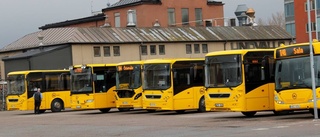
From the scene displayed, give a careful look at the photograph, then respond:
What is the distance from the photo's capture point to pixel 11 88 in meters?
46.2

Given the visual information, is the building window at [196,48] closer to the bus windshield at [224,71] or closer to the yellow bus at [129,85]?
the yellow bus at [129,85]

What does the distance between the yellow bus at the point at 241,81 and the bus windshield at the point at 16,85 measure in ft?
64.6

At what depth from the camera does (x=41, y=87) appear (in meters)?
46.1

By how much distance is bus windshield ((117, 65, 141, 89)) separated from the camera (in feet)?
124

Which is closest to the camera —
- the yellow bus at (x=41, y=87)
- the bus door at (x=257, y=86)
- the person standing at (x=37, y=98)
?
the bus door at (x=257, y=86)

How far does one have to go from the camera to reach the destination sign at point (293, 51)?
2540 cm

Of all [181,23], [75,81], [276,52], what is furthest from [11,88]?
[181,23]

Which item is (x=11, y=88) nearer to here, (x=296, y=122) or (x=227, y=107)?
(x=227, y=107)

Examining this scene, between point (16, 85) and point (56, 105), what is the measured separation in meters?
2.84

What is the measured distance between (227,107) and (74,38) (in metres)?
39.3

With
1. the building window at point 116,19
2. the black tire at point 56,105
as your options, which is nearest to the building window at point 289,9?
the building window at point 116,19

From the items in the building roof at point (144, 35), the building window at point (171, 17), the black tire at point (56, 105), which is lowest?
the black tire at point (56, 105)

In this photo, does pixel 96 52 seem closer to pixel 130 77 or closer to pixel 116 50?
pixel 116 50

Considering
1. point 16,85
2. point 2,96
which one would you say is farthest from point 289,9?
point 16,85
